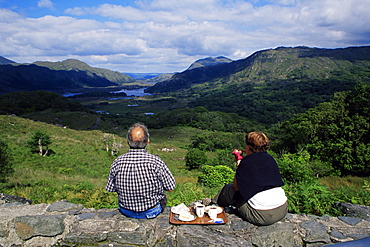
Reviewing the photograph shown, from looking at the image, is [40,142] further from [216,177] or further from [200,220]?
[200,220]

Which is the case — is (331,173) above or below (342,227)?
below

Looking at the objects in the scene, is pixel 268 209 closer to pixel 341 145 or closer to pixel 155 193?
pixel 155 193

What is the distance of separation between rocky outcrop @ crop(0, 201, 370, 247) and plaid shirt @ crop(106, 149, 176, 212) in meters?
0.42

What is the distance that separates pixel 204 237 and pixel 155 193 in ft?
3.63

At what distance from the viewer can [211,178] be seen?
16.3 metres

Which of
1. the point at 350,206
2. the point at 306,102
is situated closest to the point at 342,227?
the point at 350,206

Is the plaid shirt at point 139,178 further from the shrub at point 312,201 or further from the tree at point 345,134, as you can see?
the tree at point 345,134

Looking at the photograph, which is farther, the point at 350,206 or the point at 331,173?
the point at 331,173

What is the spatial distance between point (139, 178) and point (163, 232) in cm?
100

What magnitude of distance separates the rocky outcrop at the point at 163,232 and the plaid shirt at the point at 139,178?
42 cm

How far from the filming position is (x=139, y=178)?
409cm

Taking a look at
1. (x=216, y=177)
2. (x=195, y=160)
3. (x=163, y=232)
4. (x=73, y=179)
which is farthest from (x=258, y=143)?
(x=195, y=160)

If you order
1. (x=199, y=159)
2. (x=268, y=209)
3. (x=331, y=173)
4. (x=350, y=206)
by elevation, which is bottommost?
(x=199, y=159)

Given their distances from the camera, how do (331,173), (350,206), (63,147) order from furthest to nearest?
(63,147)
(331,173)
(350,206)
